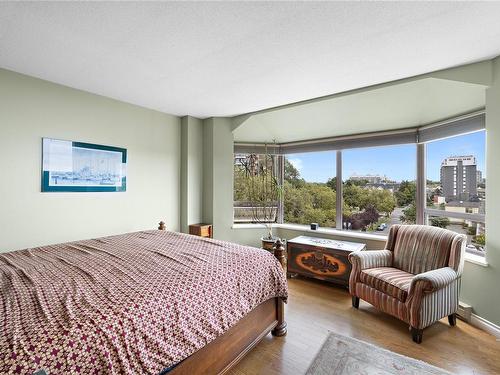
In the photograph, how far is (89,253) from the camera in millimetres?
2141

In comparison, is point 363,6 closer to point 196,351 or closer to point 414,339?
point 196,351

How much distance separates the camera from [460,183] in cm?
302

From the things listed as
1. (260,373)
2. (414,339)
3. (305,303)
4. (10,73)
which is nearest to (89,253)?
(260,373)

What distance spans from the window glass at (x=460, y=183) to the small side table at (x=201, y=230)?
3184mm

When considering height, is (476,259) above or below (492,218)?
below

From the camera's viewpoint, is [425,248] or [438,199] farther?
[438,199]

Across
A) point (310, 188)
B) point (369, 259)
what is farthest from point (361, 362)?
point (310, 188)

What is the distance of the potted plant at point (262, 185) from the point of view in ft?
15.1

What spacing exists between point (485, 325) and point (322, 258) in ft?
5.33

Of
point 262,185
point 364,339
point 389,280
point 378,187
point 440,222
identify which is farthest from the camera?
point 262,185

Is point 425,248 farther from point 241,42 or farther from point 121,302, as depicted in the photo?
point 121,302

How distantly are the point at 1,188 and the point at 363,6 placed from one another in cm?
349

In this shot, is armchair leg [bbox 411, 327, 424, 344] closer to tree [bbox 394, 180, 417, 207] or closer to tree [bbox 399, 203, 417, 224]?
tree [bbox 399, 203, 417, 224]

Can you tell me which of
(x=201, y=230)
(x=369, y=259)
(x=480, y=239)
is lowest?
(x=369, y=259)
